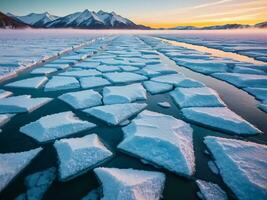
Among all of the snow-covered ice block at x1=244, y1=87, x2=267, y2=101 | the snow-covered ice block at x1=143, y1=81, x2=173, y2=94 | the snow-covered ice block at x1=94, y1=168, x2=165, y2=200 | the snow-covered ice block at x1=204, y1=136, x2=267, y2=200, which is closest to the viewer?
the snow-covered ice block at x1=94, y1=168, x2=165, y2=200

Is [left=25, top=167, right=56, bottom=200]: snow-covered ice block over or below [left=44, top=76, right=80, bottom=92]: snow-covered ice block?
over

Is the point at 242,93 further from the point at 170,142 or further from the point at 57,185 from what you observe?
the point at 57,185

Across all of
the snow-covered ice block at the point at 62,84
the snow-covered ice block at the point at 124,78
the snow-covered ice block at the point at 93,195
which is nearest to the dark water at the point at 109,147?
the snow-covered ice block at the point at 93,195

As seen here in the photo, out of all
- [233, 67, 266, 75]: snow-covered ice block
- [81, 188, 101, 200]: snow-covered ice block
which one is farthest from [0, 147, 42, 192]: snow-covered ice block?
[233, 67, 266, 75]: snow-covered ice block

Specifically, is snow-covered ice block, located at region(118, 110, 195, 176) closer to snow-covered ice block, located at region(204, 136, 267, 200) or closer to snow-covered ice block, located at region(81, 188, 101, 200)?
snow-covered ice block, located at region(204, 136, 267, 200)

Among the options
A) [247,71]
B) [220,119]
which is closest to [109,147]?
[220,119]

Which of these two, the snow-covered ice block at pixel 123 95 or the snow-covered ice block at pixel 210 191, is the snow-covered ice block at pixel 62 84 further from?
the snow-covered ice block at pixel 210 191

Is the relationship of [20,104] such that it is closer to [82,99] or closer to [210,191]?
[82,99]
